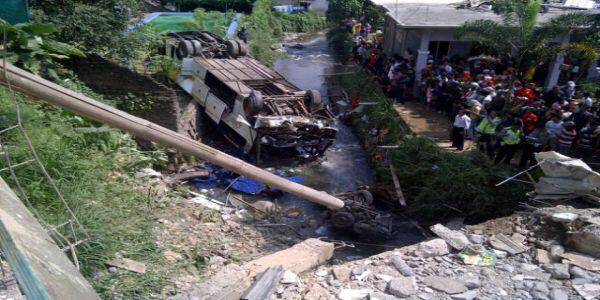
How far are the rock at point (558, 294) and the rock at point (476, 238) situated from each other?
1.10 m

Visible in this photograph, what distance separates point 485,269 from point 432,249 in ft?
2.05

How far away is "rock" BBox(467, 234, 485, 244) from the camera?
5914 millimetres

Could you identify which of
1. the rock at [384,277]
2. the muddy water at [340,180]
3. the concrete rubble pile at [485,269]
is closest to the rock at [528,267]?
the concrete rubble pile at [485,269]

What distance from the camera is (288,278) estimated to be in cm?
488

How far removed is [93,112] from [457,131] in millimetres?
7757

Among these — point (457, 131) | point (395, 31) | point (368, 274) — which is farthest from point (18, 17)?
point (395, 31)

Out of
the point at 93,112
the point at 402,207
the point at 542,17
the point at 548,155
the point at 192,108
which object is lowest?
the point at 402,207

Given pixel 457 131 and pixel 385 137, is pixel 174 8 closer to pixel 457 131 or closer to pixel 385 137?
pixel 385 137

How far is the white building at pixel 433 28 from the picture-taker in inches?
523

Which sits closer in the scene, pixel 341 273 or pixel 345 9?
pixel 341 273

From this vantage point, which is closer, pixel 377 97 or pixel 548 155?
pixel 548 155

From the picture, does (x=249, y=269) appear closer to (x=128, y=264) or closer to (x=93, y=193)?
(x=128, y=264)

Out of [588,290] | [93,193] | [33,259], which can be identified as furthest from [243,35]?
[33,259]

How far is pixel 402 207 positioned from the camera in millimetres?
9406
